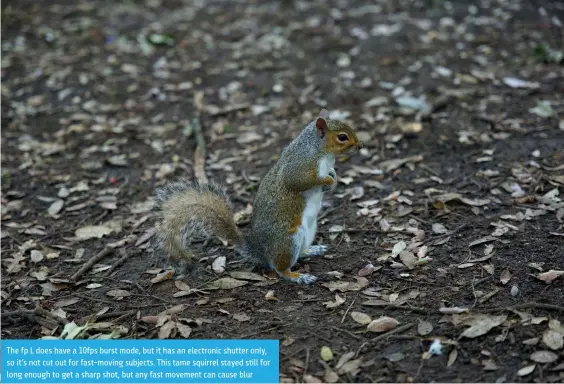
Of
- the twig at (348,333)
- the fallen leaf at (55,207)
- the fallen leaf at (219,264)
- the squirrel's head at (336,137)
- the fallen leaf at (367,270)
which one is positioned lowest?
the fallen leaf at (55,207)

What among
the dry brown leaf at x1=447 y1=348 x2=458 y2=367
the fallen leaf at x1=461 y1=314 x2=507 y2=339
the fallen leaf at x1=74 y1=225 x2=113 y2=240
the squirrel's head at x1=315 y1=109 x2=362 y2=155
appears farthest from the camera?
the fallen leaf at x1=74 y1=225 x2=113 y2=240

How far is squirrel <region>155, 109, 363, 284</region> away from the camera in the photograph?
354 centimetres

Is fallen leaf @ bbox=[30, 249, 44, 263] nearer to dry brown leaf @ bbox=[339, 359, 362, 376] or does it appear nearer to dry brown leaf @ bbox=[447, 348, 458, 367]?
dry brown leaf @ bbox=[339, 359, 362, 376]

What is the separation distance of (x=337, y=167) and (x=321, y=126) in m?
1.61

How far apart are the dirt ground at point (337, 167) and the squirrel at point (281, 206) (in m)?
0.26

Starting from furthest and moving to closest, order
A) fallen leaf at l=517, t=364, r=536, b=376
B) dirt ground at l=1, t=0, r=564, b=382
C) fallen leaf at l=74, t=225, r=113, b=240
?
fallen leaf at l=74, t=225, r=113, b=240 → dirt ground at l=1, t=0, r=564, b=382 → fallen leaf at l=517, t=364, r=536, b=376

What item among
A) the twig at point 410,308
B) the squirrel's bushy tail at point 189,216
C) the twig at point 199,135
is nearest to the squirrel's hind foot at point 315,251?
the squirrel's bushy tail at point 189,216

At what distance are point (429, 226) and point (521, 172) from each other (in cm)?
101

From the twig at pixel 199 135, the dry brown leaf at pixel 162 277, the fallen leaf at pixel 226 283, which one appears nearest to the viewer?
the fallen leaf at pixel 226 283

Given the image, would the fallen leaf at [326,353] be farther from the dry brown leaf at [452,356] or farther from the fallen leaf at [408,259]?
the fallen leaf at [408,259]

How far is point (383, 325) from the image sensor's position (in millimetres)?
3143

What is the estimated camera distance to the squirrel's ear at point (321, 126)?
138 inches

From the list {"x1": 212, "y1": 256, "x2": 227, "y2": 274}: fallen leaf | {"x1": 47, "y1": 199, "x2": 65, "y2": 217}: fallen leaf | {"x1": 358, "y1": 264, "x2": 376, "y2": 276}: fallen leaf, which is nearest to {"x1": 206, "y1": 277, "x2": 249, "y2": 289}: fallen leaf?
{"x1": 212, "y1": 256, "x2": 227, "y2": 274}: fallen leaf

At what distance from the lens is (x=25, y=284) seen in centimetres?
392
